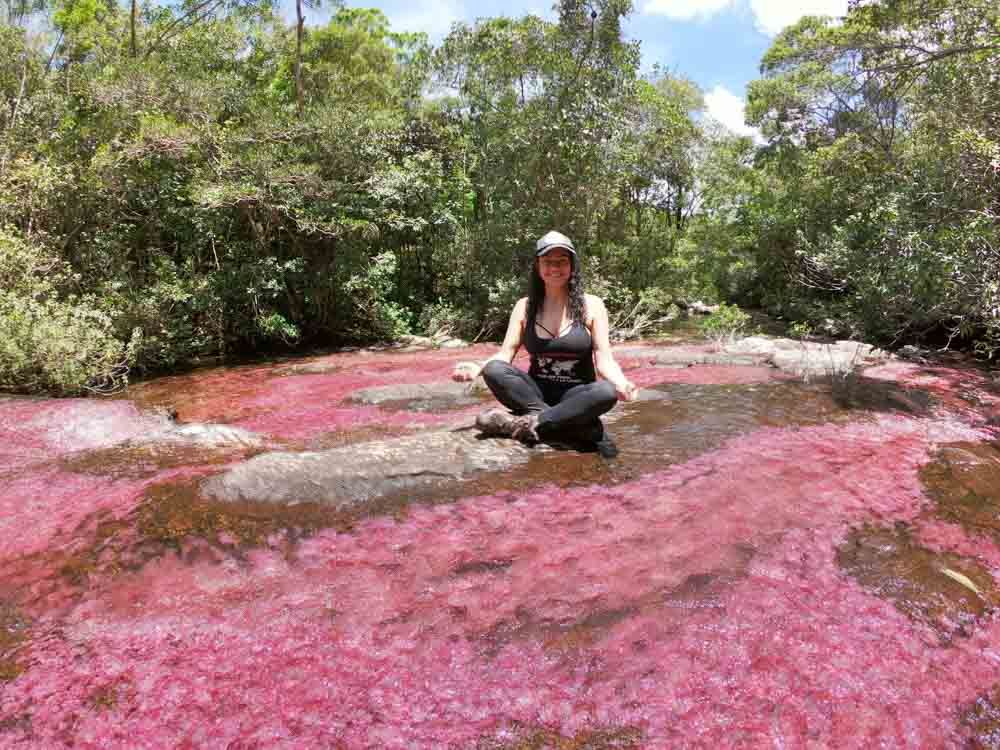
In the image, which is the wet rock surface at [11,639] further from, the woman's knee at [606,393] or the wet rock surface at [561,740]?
the woman's knee at [606,393]

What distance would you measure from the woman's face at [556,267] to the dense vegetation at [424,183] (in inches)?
248

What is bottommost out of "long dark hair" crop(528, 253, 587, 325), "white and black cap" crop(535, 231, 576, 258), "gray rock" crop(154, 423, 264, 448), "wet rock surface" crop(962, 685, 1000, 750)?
"wet rock surface" crop(962, 685, 1000, 750)

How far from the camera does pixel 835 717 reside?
1.81 m

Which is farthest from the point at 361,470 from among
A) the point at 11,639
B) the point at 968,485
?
the point at 968,485

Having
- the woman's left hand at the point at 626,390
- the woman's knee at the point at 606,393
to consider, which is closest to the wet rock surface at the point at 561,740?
the woman's left hand at the point at 626,390

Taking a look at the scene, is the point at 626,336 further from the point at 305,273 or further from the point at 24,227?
the point at 24,227

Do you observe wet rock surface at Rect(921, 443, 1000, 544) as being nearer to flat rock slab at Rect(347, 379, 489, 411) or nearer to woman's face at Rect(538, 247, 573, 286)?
woman's face at Rect(538, 247, 573, 286)

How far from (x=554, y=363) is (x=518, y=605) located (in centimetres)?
211

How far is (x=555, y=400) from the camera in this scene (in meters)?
4.30

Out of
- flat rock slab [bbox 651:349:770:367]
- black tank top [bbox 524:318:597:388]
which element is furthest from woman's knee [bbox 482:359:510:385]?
flat rock slab [bbox 651:349:770:367]

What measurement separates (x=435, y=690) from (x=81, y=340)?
304 inches

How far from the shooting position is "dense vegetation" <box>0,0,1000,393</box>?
957 cm

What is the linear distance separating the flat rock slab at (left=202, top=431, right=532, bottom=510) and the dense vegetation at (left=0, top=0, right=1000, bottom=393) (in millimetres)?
5467

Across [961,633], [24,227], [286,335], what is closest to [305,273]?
[286,335]
